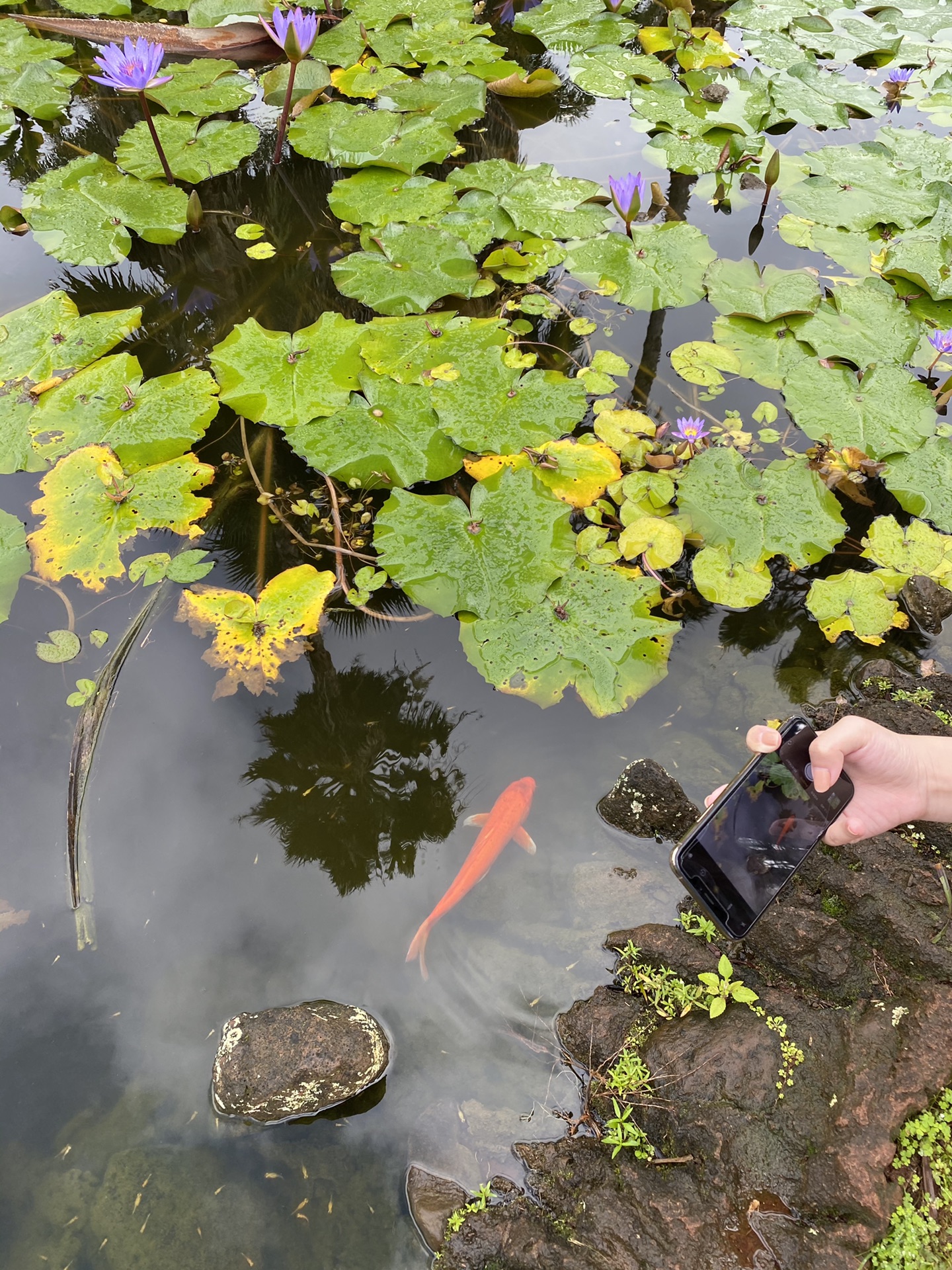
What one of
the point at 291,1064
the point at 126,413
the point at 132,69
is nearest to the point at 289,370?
the point at 126,413

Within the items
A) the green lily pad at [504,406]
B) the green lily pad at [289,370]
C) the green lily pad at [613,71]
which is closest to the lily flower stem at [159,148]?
the green lily pad at [289,370]

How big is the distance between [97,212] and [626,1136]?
4.41 metres

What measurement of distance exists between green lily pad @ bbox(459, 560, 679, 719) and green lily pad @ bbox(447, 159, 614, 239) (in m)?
2.17

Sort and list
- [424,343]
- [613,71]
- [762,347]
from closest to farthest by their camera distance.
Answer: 1. [424,343]
2. [762,347]
3. [613,71]

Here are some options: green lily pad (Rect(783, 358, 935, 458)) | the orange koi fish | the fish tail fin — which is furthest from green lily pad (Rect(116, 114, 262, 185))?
the fish tail fin

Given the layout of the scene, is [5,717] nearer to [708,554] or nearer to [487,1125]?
[487,1125]

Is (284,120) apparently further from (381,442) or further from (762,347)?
(762,347)

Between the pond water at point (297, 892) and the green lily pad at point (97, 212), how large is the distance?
1.28m

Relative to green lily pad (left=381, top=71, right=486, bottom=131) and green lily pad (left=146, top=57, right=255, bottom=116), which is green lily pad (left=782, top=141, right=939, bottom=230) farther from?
green lily pad (left=146, top=57, right=255, bottom=116)

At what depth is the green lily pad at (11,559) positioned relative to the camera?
2.56 m

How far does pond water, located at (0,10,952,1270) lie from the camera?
5.71ft

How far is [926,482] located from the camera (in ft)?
9.19

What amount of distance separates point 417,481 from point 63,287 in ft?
7.30

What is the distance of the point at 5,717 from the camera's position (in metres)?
2.38
